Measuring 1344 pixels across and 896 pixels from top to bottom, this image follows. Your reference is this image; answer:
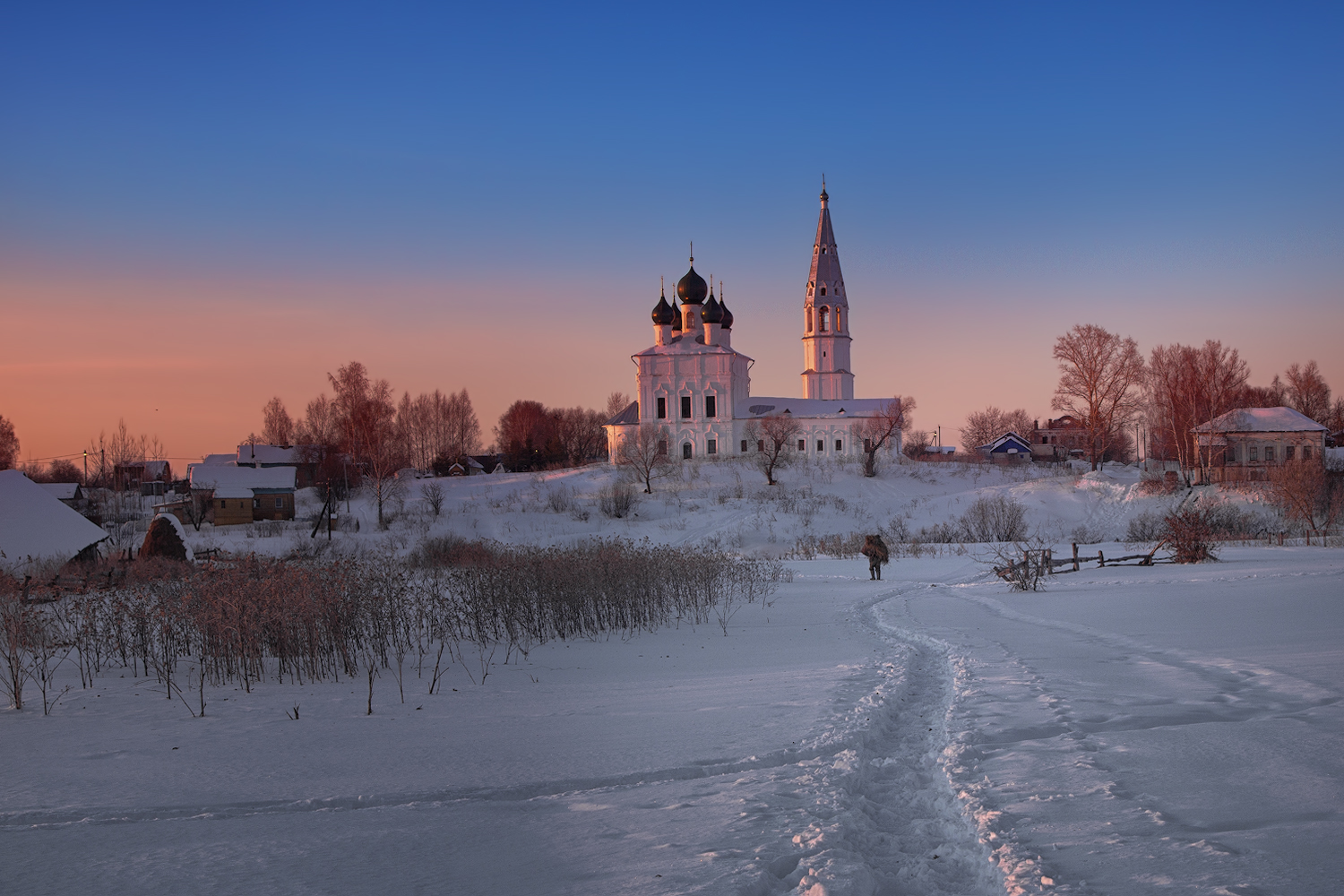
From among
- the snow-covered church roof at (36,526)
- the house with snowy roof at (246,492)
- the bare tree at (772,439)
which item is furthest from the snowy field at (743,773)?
the house with snowy roof at (246,492)

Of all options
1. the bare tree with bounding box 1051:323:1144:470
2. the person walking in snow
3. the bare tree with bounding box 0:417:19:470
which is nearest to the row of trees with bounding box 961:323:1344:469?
the bare tree with bounding box 1051:323:1144:470

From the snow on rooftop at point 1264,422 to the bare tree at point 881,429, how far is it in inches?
639

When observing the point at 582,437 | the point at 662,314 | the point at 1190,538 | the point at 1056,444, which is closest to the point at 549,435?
the point at 582,437

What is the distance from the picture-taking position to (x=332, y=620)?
9602mm

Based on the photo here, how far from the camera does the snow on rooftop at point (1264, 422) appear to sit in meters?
43.6

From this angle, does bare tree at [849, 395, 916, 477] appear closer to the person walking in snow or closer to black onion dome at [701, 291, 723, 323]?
black onion dome at [701, 291, 723, 323]

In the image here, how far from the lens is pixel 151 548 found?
21750 millimetres

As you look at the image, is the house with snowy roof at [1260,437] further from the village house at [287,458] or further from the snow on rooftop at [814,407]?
the village house at [287,458]

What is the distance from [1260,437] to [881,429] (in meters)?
19.3

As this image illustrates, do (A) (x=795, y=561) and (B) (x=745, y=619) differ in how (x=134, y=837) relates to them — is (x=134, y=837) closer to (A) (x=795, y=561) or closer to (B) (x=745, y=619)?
(B) (x=745, y=619)

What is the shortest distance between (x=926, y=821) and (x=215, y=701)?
630 centimetres

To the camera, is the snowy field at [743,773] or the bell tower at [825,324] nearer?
the snowy field at [743,773]

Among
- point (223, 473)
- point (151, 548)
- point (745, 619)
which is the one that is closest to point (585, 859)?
point (745, 619)

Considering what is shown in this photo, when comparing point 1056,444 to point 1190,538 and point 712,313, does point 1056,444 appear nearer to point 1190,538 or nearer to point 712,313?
point 712,313
